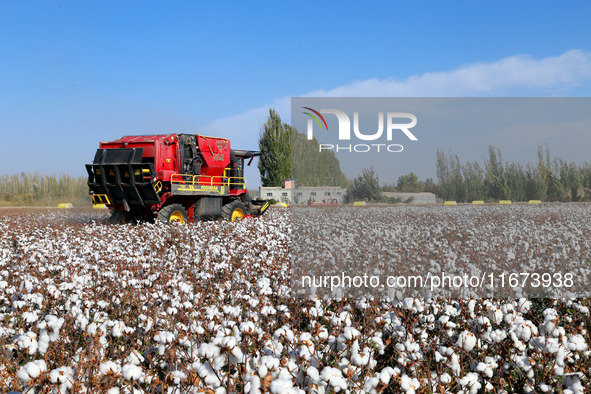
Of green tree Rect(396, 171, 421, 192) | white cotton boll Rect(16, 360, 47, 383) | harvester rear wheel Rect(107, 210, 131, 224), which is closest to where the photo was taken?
white cotton boll Rect(16, 360, 47, 383)

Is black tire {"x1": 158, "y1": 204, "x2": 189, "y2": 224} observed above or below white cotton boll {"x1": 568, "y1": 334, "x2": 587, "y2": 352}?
above

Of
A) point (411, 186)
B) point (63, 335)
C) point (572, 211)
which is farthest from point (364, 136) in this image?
point (572, 211)

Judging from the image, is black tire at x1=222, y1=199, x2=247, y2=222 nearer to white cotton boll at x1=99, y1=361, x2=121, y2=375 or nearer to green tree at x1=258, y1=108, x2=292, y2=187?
white cotton boll at x1=99, y1=361, x2=121, y2=375

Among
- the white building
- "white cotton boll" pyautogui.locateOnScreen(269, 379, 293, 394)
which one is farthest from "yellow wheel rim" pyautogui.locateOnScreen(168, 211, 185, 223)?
"white cotton boll" pyautogui.locateOnScreen(269, 379, 293, 394)

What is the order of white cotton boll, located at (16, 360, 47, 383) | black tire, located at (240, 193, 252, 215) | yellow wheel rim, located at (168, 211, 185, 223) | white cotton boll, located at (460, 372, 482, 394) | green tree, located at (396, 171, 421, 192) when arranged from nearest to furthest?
Result: white cotton boll, located at (16, 360, 47, 383) → white cotton boll, located at (460, 372, 482, 394) → green tree, located at (396, 171, 421, 192) → yellow wheel rim, located at (168, 211, 185, 223) → black tire, located at (240, 193, 252, 215)

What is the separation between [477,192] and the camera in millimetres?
6137

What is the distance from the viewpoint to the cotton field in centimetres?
262

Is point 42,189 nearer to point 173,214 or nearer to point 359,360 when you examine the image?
point 173,214

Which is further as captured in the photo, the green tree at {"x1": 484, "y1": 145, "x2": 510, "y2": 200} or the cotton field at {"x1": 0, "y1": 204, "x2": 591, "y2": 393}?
the green tree at {"x1": 484, "y1": 145, "x2": 510, "y2": 200}

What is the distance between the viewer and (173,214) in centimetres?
1312

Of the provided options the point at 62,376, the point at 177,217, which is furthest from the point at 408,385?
the point at 177,217

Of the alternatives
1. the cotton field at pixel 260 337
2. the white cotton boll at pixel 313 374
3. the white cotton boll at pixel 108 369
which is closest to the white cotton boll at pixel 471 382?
the cotton field at pixel 260 337

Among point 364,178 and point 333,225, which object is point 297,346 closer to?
point 364,178

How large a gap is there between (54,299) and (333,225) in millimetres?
3944
